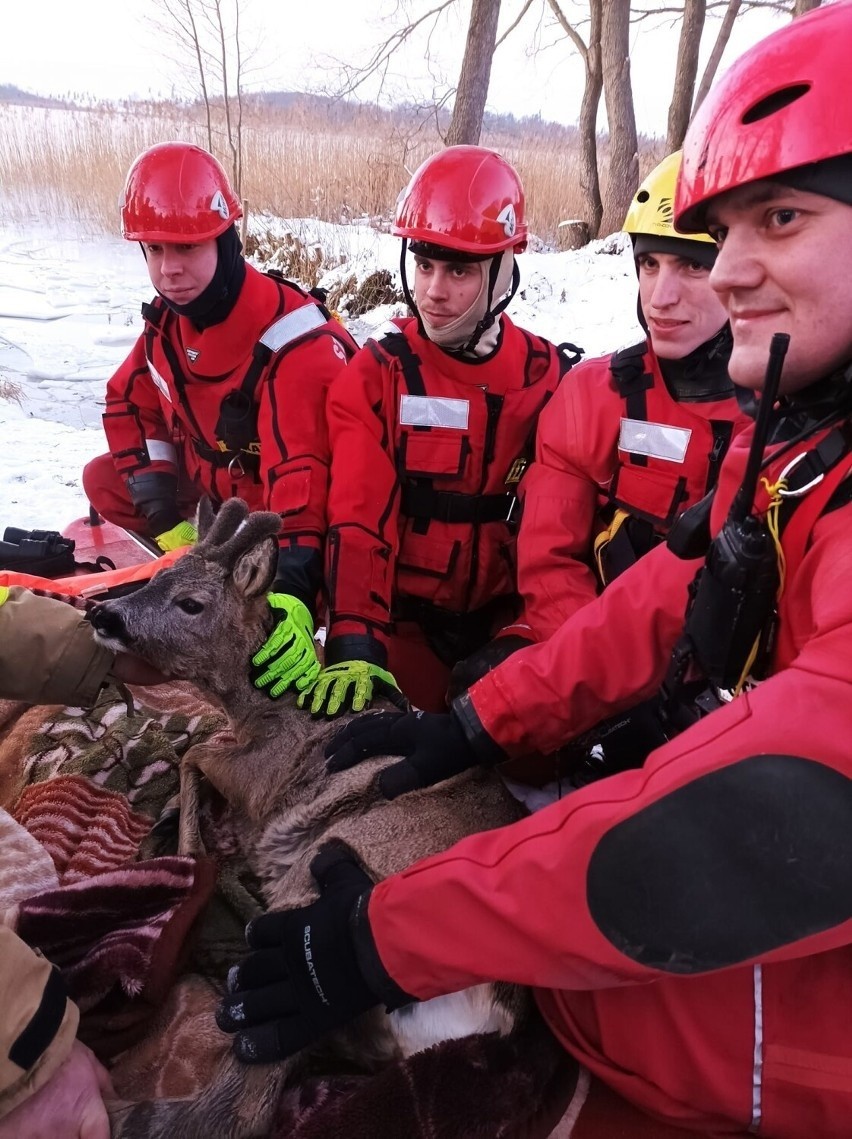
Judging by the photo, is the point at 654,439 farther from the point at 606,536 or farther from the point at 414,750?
the point at 414,750

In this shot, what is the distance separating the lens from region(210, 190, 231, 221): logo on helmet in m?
4.62

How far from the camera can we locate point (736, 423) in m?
3.38

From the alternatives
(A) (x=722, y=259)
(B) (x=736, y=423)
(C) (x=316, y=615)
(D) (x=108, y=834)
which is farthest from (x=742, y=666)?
(C) (x=316, y=615)

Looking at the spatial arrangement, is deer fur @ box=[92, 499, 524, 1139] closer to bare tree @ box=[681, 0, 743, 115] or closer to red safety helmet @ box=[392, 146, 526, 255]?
red safety helmet @ box=[392, 146, 526, 255]

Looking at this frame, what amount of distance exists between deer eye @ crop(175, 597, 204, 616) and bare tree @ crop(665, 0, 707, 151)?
1393 cm

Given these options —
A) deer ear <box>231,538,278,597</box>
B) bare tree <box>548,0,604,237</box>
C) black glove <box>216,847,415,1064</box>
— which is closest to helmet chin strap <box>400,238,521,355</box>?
deer ear <box>231,538,278,597</box>

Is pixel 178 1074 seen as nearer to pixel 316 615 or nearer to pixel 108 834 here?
pixel 108 834

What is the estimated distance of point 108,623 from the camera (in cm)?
314

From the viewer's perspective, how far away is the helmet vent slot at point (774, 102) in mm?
1670

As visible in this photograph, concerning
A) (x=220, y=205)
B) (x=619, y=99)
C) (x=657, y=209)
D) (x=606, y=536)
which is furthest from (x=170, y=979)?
(x=619, y=99)

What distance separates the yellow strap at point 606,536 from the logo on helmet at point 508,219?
1533 mm

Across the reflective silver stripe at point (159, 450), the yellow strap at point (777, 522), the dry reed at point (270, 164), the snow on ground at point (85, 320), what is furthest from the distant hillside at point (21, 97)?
the yellow strap at point (777, 522)

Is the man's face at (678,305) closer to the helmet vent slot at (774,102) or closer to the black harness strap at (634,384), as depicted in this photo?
the black harness strap at (634,384)

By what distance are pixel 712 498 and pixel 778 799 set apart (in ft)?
3.38
